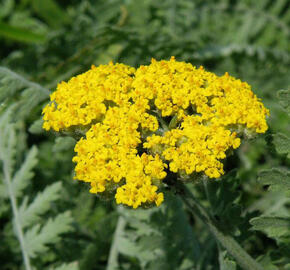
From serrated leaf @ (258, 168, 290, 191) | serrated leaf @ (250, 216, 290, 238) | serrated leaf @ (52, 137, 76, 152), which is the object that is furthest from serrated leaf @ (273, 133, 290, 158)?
serrated leaf @ (52, 137, 76, 152)

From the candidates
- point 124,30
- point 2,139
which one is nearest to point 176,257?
point 2,139

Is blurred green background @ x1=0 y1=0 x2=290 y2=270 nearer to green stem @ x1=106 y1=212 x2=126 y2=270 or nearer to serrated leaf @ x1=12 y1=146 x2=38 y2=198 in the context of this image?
green stem @ x1=106 y1=212 x2=126 y2=270

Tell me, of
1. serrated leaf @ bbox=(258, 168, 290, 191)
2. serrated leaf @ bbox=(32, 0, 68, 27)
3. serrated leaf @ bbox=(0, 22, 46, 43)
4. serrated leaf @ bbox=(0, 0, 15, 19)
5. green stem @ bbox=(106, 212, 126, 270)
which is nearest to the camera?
serrated leaf @ bbox=(258, 168, 290, 191)

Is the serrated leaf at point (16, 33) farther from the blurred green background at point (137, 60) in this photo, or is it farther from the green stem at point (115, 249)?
the green stem at point (115, 249)

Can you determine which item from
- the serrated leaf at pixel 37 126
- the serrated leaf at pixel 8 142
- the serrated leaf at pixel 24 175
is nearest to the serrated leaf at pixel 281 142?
the serrated leaf at pixel 37 126

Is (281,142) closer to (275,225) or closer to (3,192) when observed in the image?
(275,225)

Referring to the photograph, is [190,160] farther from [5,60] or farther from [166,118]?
[5,60]
